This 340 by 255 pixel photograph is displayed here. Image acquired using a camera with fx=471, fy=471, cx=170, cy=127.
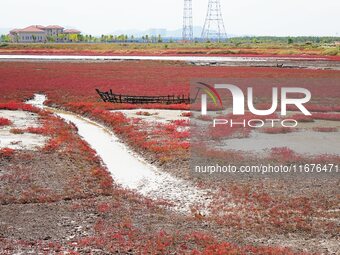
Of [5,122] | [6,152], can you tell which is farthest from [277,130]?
[5,122]

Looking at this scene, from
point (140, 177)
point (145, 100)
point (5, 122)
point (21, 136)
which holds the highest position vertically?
point (145, 100)

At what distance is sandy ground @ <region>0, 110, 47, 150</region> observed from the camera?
98.4 feet

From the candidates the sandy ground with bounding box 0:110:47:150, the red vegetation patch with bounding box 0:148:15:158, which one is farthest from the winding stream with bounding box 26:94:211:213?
the red vegetation patch with bounding box 0:148:15:158

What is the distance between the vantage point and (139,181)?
24172mm

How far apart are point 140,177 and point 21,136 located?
12153 mm

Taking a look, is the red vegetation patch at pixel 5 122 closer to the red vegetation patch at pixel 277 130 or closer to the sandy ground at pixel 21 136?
the sandy ground at pixel 21 136

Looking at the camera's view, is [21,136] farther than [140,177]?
Yes

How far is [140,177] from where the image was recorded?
25.0 metres

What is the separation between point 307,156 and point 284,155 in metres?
1.31

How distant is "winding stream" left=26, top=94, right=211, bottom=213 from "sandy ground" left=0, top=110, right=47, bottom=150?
3.64 meters

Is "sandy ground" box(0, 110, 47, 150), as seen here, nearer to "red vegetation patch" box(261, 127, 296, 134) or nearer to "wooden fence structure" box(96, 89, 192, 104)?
"wooden fence structure" box(96, 89, 192, 104)

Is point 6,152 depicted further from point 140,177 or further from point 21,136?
point 140,177

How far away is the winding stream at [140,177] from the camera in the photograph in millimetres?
21297

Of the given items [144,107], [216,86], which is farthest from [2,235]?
[216,86]
